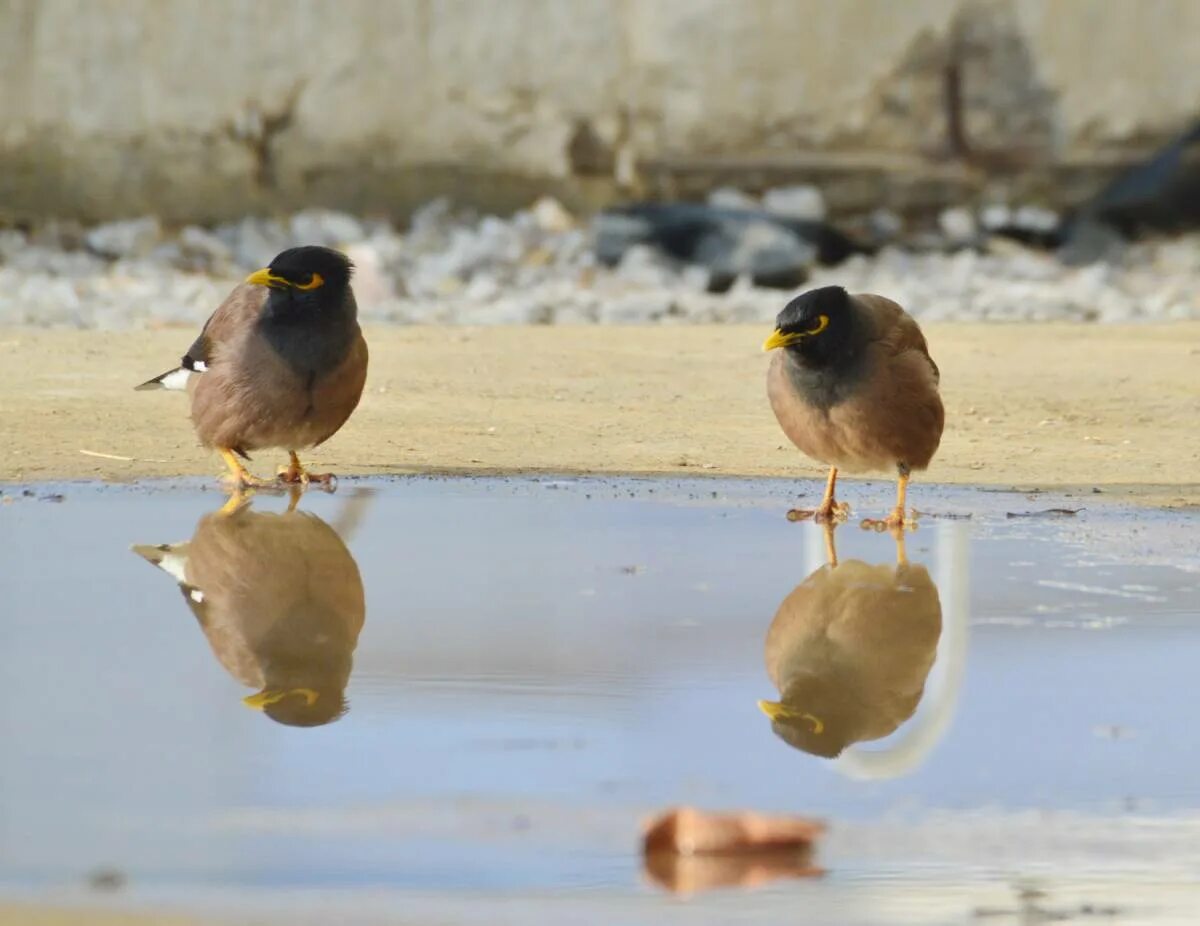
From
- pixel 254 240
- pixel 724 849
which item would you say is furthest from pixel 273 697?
pixel 254 240

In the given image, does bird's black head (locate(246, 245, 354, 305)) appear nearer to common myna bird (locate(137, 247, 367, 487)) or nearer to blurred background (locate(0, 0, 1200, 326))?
common myna bird (locate(137, 247, 367, 487))

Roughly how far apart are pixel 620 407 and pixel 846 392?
238cm

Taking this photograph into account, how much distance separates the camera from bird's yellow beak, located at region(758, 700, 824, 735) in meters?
3.91

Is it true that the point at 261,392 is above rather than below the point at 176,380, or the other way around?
above

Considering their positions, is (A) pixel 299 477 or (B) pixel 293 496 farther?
(A) pixel 299 477

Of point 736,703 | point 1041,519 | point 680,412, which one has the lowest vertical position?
point 680,412

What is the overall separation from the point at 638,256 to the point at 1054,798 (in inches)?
371

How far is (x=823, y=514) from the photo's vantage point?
6113 millimetres

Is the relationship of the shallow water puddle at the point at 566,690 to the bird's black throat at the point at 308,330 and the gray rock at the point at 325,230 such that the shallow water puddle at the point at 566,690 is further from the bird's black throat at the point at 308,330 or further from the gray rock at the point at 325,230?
the gray rock at the point at 325,230

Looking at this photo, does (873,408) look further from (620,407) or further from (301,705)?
(301,705)

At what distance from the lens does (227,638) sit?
179 inches

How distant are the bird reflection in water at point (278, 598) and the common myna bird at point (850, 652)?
821 mm

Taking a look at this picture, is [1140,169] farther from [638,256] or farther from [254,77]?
[254,77]

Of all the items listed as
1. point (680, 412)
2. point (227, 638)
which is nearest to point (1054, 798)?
point (227, 638)
